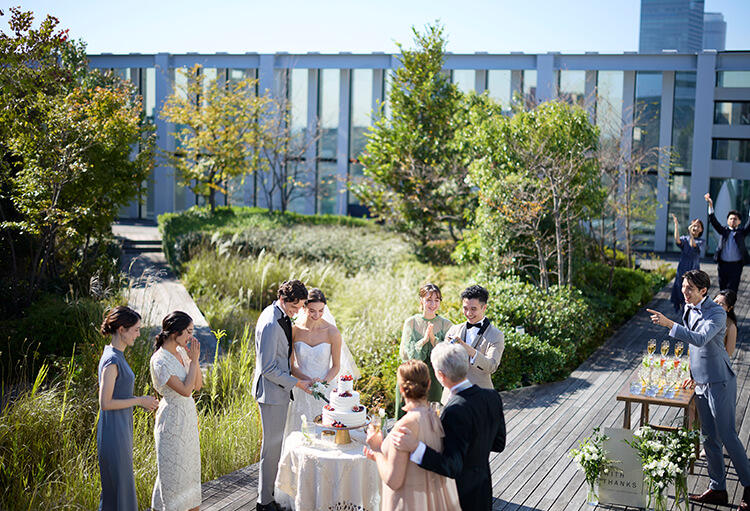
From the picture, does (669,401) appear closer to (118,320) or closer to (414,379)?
(414,379)

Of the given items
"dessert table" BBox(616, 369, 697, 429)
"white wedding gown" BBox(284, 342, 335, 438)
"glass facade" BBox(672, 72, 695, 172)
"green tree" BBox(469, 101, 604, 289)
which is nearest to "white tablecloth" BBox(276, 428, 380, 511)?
"white wedding gown" BBox(284, 342, 335, 438)

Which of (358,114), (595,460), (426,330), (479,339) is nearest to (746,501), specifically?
(595,460)

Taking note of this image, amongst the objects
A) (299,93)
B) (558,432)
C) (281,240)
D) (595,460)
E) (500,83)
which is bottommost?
(558,432)

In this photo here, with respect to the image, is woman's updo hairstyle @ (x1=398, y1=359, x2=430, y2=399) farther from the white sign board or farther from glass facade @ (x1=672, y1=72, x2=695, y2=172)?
glass facade @ (x1=672, y1=72, x2=695, y2=172)

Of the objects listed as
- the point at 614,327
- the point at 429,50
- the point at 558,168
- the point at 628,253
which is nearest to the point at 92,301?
the point at 558,168

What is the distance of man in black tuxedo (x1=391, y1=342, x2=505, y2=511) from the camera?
354cm

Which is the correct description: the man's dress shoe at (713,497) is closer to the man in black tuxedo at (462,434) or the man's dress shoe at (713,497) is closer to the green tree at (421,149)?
the man in black tuxedo at (462,434)

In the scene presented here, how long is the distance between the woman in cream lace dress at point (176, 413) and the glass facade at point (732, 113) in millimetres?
25267

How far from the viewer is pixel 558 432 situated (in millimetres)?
7102

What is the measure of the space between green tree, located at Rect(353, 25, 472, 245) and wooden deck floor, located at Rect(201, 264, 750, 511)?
6.35 metres

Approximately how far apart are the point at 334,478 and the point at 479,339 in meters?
1.65

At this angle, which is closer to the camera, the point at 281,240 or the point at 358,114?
the point at 281,240

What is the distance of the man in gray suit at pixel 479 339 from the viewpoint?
5277 millimetres

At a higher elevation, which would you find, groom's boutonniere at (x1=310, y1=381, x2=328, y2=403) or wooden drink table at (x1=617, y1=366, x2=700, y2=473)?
groom's boutonniere at (x1=310, y1=381, x2=328, y2=403)
